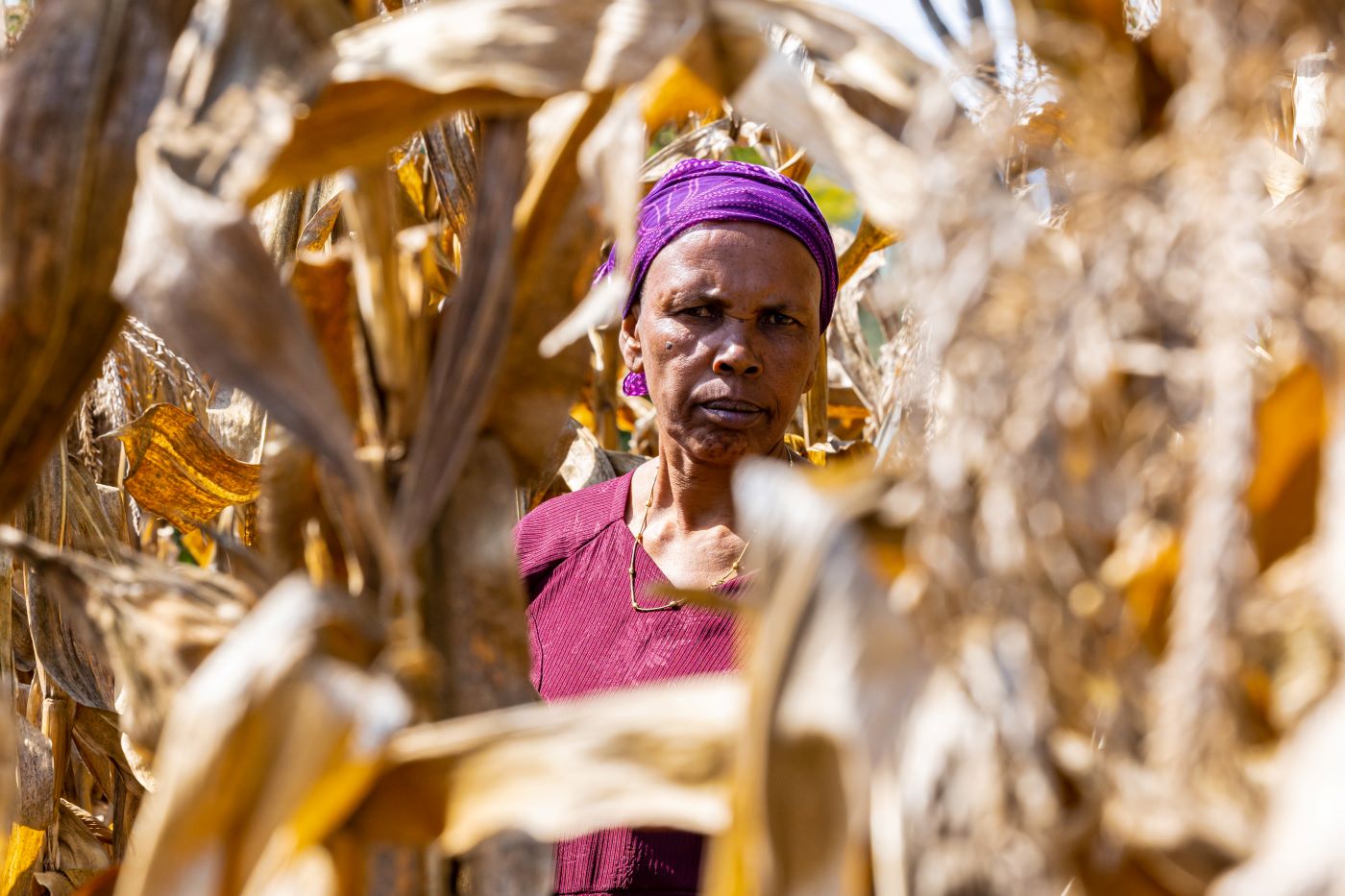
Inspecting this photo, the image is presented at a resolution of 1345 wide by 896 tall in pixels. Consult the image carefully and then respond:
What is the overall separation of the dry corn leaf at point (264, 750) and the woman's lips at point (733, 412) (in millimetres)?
1059

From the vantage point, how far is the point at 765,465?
534 millimetres

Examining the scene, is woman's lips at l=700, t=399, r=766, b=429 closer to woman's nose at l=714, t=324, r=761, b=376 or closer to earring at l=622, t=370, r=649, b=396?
woman's nose at l=714, t=324, r=761, b=376

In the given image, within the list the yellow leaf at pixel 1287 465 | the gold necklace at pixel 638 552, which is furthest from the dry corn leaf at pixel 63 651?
the yellow leaf at pixel 1287 465

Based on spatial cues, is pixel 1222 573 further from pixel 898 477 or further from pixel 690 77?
pixel 690 77

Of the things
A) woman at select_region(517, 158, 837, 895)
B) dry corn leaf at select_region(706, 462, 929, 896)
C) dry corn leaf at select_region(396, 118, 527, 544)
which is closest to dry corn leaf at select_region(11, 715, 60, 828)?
woman at select_region(517, 158, 837, 895)

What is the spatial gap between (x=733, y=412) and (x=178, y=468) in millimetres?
658

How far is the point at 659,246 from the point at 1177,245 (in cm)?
123

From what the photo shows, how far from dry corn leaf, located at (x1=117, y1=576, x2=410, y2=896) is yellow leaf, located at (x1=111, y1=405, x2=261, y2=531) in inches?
41.3

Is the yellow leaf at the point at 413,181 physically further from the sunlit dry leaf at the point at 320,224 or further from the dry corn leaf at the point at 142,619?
the dry corn leaf at the point at 142,619

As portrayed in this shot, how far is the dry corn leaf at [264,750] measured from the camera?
56 centimetres

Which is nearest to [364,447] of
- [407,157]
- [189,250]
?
[189,250]

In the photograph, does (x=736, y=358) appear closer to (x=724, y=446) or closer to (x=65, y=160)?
(x=724, y=446)

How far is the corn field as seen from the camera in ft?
1.60

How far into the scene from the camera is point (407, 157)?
1809mm
